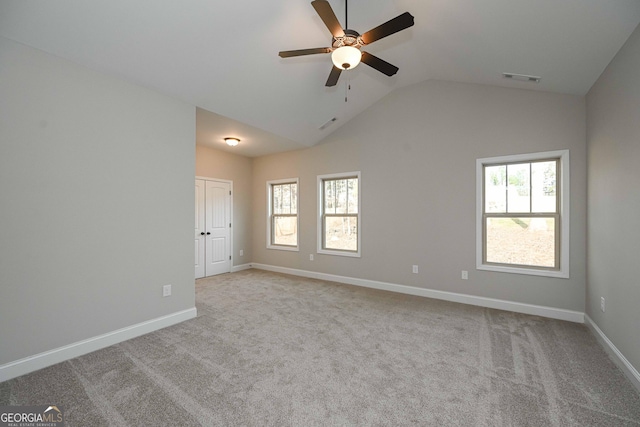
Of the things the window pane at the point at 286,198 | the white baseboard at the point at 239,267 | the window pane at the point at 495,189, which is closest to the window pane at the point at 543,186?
the window pane at the point at 495,189

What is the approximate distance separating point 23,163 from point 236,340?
242 centimetres

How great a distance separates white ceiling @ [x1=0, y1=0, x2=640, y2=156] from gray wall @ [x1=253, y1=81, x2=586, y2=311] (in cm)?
31

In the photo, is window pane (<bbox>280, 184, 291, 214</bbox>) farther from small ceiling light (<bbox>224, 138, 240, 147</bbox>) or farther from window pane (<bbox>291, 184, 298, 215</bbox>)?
small ceiling light (<bbox>224, 138, 240, 147</bbox>)

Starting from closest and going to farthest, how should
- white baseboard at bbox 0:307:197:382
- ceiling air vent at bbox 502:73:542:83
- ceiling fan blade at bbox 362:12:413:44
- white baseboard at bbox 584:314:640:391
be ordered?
1. ceiling fan blade at bbox 362:12:413:44
2. white baseboard at bbox 584:314:640:391
3. white baseboard at bbox 0:307:197:382
4. ceiling air vent at bbox 502:73:542:83

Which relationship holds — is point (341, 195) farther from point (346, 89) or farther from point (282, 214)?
point (346, 89)

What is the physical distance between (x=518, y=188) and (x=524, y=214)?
36 centimetres

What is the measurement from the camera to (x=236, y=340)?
2775 mm

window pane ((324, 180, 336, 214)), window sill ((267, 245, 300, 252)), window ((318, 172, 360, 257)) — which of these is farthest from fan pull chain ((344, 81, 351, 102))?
window sill ((267, 245, 300, 252))

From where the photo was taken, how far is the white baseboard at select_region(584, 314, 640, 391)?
2.04 meters

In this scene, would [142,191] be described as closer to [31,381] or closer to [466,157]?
[31,381]

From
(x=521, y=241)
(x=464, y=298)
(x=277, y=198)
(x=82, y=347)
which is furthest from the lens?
(x=277, y=198)

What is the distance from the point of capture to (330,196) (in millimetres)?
5527

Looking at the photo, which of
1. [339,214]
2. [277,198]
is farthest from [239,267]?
[339,214]

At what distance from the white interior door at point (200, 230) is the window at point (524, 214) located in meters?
4.97
